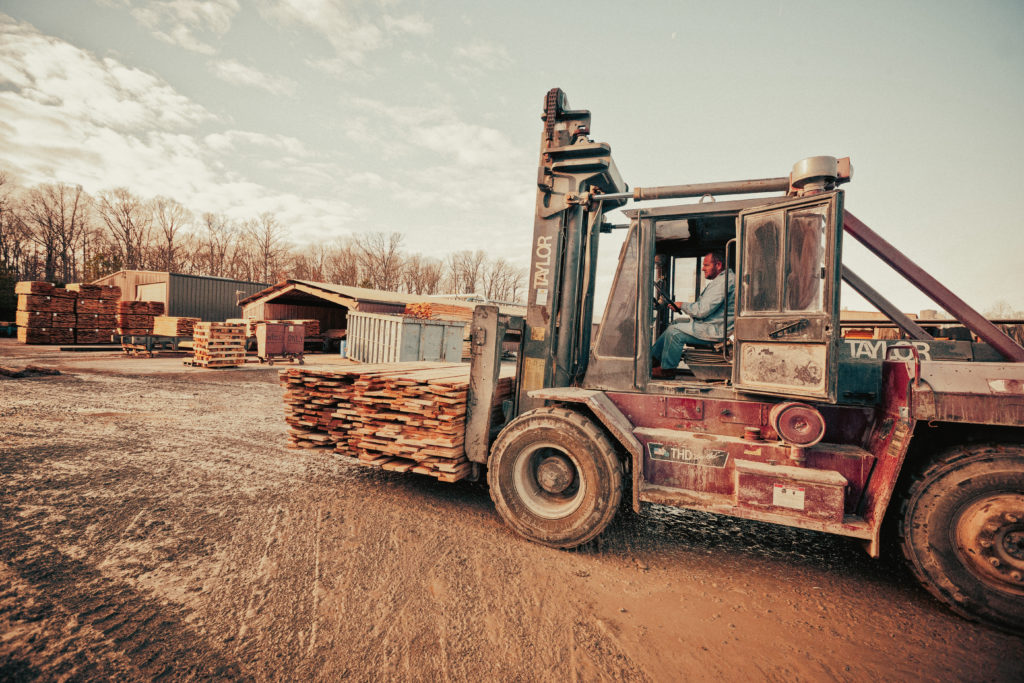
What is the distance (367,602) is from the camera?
2.91 m

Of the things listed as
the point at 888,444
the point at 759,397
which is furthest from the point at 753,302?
the point at 888,444

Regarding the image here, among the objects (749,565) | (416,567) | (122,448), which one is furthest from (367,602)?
(122,448)

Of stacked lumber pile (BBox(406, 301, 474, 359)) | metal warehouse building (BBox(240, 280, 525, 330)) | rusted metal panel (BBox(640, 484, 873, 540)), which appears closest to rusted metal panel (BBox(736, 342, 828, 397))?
rusted metal panel (BBox(640, 484, 873, 540))

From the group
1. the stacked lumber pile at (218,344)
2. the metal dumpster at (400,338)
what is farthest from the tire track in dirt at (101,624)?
the stacked lumber pile at (218,344)

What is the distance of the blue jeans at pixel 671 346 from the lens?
13.2 feet

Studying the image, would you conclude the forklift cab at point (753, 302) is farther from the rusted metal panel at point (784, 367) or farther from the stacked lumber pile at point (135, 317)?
the stacked lumber pile at point (135, 317)

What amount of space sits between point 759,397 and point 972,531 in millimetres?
1409

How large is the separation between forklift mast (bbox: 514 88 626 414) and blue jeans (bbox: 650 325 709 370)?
0.72 metres

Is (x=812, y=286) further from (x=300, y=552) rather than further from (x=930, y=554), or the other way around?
(x=300, y=552)

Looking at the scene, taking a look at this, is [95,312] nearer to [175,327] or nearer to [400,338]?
[175,327]

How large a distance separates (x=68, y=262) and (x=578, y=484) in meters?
60.2

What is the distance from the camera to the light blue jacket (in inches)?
149

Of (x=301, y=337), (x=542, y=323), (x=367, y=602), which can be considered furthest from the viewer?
(x=301, y=337)

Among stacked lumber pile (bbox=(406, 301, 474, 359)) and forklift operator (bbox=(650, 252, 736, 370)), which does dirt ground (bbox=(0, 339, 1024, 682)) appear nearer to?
forklift operator (bbox=(650, 252, 736, 370))
